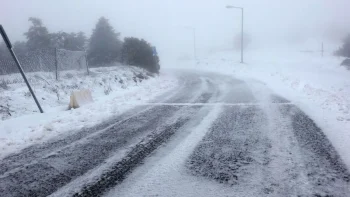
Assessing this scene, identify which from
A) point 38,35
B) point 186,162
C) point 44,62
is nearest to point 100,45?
point 38,35

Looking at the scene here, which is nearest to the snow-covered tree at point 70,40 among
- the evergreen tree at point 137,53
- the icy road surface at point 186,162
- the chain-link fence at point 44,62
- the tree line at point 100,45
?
the tree line at point 100,45

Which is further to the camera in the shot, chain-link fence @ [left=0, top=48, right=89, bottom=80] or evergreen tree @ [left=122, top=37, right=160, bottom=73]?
evergreen tree @ [left=122, top=37, right=160, bottom=73]

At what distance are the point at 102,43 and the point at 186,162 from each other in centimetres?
3696

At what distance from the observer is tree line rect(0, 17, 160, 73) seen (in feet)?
79.4

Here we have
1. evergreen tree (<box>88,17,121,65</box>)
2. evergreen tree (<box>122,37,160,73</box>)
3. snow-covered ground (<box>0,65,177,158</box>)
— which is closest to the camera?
snow-covered ground (<box>0,65,177,158</box>)

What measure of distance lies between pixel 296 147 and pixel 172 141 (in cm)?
233

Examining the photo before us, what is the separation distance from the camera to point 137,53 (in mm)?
23969

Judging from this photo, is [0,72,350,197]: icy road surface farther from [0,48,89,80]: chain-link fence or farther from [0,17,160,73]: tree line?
[0,17,160,73]: tree line

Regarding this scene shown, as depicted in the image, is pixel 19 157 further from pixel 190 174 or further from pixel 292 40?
pixel 292 40

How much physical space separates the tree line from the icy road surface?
1886 centimetres

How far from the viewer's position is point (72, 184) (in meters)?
3.26

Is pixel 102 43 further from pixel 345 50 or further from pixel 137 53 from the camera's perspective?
pixel 345 50

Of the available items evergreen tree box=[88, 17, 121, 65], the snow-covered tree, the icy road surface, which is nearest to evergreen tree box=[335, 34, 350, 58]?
evergreen tree box=[88, 17, 121, 65]

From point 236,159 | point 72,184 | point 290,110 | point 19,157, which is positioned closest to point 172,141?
point 236,159
